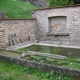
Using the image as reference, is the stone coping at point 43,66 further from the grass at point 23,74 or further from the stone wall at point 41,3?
the stone wall at point 41,3

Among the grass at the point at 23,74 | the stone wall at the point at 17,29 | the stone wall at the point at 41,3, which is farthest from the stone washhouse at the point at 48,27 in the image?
the stone wall at the point at 41,3

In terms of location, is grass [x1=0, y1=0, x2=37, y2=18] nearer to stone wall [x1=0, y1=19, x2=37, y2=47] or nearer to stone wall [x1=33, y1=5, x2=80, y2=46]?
stone wall [x1=33, y1=5, x2=80, y2=46]

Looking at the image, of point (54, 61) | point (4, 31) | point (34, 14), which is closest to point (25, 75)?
point (54, 61)

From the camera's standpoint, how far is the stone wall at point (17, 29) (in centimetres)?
1002

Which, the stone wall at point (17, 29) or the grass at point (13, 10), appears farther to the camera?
the grass at point (13, 10)

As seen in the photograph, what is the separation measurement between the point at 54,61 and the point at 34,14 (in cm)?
654

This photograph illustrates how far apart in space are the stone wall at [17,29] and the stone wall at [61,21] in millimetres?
545

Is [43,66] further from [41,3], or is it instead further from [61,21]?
[41,3]

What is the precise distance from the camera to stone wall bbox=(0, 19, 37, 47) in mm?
10023

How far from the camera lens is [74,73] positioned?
203 inches

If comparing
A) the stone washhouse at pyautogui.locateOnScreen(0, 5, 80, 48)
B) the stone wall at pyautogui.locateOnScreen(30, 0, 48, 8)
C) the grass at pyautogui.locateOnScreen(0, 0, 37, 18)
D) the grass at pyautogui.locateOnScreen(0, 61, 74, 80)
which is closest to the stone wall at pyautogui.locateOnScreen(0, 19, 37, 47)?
the stone washhouse at pyautogui.locateOnScreen(0, 5, 80, 48)

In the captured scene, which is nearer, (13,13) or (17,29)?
(17,29)

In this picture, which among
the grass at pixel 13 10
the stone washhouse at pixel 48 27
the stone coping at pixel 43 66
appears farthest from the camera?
the grass at pixel 13 10

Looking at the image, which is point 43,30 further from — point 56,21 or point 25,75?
point 25,75
